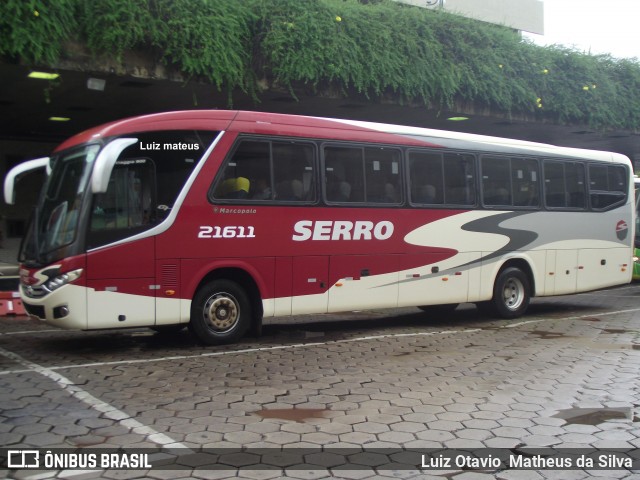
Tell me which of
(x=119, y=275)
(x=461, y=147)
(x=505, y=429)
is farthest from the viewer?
(x=461, y=147)

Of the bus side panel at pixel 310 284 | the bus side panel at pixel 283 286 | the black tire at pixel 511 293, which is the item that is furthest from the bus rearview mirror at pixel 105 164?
the black tire at pixel 511 293

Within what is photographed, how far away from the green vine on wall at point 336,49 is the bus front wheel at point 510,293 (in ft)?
16.7

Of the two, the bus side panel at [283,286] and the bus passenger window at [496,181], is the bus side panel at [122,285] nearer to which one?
the bus side panel at [283,286]

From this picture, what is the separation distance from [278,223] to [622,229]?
9.05 m

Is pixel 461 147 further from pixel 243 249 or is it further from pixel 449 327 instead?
pixel 243 249

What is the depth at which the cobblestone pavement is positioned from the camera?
5.14m

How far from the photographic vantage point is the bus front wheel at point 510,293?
13008mm

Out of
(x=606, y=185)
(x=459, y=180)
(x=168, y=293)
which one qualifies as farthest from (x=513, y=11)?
(x=168, y=293)

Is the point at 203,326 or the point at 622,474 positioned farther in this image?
the point at 203,326

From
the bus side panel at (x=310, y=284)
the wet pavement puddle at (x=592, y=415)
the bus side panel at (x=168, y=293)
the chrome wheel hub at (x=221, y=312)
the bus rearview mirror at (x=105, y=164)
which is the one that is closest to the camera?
the wet pavement puddle at (x=592, y=415)

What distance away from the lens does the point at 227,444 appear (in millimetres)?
5184

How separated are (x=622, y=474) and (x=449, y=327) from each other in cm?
746

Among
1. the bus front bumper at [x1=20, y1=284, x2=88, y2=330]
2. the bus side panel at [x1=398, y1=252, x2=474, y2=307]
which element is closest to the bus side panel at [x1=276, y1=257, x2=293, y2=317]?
the bus side panel at [x1=398, y1=252, x2=474, y2=307]

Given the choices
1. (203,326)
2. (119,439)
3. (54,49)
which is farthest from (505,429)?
(54,49)
